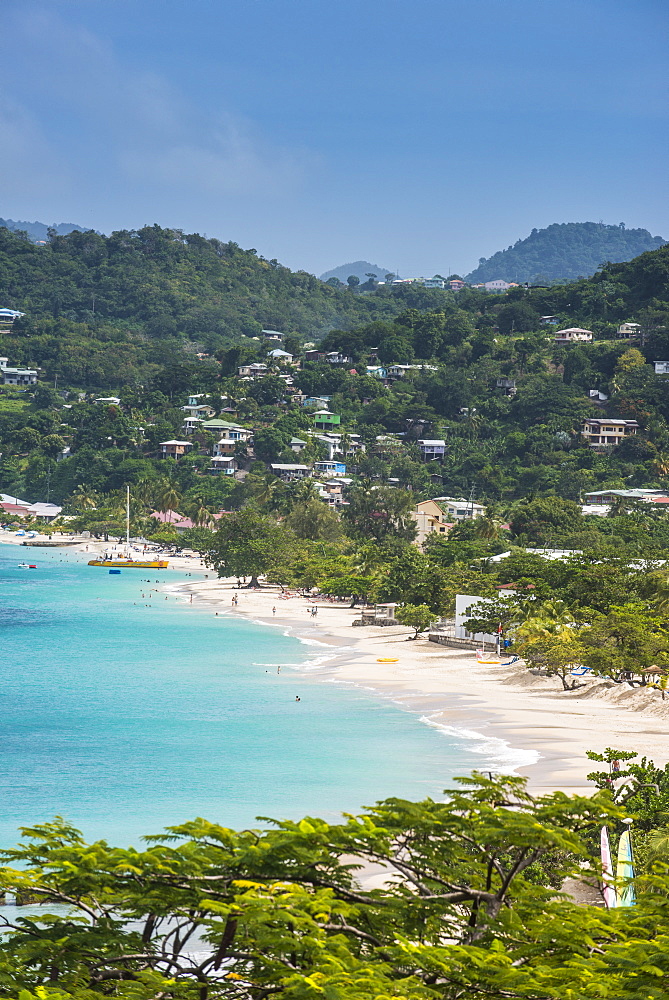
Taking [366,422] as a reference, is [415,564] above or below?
below

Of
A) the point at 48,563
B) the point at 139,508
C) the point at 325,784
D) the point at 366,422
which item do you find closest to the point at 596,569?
the point at 325,784

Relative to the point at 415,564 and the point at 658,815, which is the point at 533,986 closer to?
the point at 658,815

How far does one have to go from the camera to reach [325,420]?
12112 cm

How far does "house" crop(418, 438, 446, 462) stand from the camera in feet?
366

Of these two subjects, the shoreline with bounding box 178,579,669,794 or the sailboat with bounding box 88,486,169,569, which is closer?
the shoreline with bounding box 178,579,669,794

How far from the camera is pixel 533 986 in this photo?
7820 mm

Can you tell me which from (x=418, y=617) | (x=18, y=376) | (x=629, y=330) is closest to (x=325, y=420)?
(x=629, y=330)

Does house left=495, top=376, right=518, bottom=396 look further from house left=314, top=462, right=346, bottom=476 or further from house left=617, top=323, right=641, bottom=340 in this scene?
house left=314, top=462, right=346, bottom=476

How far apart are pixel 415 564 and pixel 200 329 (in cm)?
13221

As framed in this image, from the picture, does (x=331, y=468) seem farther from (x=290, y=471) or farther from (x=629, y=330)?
(x=629, y=330)

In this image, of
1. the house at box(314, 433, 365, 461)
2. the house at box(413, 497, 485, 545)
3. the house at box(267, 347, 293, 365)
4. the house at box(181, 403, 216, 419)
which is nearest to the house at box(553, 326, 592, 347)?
the house at box(314, 433, 365, 461)

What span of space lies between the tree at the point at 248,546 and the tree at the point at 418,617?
64.7 ft

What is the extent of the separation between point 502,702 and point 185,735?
10.5 m

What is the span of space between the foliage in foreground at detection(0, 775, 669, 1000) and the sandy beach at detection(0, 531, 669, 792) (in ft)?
50.1
